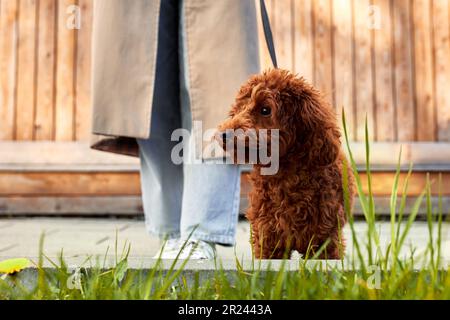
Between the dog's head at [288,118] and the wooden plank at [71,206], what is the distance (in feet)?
9.88

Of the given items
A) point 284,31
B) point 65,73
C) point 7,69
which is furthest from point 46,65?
point 284,31

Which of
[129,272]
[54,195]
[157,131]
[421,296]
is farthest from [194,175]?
[54,195]

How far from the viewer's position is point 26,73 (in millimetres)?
4535

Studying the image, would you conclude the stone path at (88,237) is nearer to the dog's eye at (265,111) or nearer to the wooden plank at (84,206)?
the wooden plank at (84,206)

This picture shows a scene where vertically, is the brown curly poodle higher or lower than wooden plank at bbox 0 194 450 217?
higher

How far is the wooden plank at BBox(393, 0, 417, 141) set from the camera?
183 inches

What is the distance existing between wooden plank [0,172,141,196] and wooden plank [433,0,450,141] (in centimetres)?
286

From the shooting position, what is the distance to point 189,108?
227 centimetres

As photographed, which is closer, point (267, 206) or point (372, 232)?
point (372, 232)

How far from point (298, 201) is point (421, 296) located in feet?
2.28

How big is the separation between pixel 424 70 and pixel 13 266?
169 inches

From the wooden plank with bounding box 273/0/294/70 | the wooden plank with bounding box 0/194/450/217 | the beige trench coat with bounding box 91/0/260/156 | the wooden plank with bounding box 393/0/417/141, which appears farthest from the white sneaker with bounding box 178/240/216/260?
the wooden plank with bounding box 393/0/417/141

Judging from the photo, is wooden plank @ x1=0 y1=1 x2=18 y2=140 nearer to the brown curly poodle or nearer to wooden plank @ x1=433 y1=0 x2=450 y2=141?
the brown curly poodle
